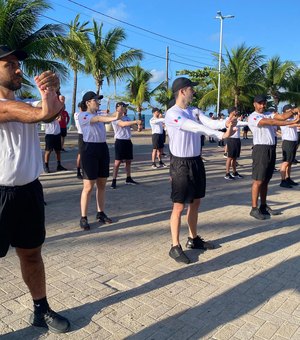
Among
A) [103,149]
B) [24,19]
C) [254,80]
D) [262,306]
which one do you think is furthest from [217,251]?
[254,80]

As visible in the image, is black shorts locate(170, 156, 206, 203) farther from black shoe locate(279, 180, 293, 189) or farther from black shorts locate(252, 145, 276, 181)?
black shoe locate(279, 180, 293, 189)

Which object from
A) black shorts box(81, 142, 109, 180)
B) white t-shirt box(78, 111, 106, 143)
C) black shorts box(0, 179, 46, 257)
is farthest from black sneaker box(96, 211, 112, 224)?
black shorts box(0, 179, 46, 257)

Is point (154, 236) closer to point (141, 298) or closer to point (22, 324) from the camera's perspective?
point (141, 298)

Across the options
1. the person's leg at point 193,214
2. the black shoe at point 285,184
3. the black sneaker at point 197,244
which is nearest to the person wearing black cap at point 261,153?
the black sneaker at point 197,244

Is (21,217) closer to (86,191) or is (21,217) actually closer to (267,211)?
(86,191)

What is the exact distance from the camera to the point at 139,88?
3247 cm

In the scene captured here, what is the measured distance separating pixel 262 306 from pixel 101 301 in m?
1.52

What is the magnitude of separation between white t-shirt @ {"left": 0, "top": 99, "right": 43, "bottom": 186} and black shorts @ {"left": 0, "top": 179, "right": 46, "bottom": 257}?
0.08 m

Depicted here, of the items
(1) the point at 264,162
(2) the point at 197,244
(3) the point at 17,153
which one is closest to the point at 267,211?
(1) the point at 264,162

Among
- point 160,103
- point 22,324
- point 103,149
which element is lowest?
point 22,324

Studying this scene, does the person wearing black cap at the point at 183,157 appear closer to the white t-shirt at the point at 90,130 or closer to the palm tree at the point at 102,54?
the white t-shirt at the point at 90,130

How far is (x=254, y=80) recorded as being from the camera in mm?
32094

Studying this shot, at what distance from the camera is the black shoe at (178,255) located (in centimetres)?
435

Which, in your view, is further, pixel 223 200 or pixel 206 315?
pixel 223 200
